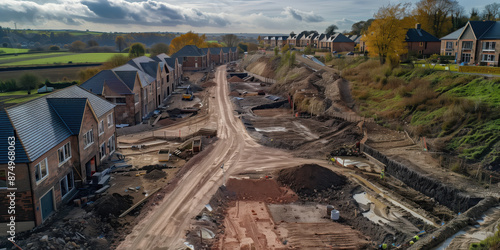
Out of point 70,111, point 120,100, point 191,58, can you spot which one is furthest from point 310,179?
point 191,58

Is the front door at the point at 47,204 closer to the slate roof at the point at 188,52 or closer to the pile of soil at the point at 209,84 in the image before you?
the pile of soil at the point at 209,84

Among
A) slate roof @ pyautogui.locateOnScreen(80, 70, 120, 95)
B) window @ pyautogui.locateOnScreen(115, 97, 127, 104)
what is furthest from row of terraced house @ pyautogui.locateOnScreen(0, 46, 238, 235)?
window @ pyautogui.locateOnScreen(115, 97, 127, 104)

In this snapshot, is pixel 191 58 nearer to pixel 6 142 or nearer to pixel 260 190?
pixel 260 190

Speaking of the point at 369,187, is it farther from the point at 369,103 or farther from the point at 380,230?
the point at 369,103

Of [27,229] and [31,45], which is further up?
[31,45]

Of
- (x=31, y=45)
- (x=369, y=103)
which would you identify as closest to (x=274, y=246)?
(x=369, y=103)

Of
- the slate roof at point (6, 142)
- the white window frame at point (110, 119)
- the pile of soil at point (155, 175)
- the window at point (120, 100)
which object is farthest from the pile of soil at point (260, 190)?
the window at point (120, 100)

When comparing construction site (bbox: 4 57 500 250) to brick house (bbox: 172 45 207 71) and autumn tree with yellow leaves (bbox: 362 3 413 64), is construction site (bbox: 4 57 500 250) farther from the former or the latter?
brick house (bbox: 172 45 207 71)
